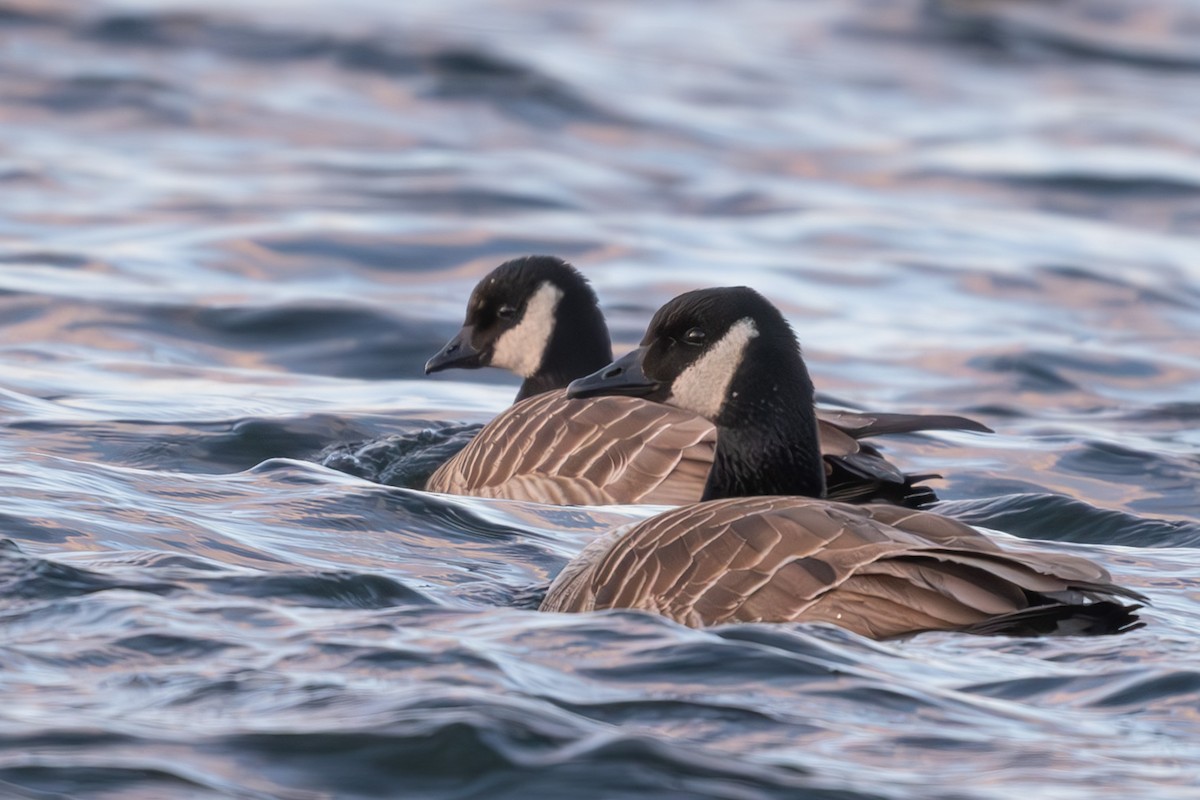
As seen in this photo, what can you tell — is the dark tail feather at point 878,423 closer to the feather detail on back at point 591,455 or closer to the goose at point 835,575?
the feather detail on back at point 591,455

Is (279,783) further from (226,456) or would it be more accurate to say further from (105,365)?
(105,365)

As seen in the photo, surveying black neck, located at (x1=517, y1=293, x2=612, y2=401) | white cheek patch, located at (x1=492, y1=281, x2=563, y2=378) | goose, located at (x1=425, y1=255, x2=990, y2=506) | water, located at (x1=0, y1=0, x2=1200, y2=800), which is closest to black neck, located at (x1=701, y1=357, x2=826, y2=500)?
goose, located at (x1=425, y1=255, x2=990, y2=506)

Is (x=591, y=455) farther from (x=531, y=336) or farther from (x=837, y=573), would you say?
(x=837, y=573)

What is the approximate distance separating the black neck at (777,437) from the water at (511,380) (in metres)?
0.97

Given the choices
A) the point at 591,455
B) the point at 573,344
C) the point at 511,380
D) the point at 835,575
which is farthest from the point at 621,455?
the point at 511,380

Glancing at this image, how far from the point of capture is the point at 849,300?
55.6 ft

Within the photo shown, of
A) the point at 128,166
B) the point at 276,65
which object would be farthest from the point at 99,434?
the point at 276,65

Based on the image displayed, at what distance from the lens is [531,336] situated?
35.4 feet

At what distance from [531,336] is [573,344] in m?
0.27

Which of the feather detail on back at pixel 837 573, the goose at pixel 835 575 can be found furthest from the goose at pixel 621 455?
the feather detail on back at pixel 837 573

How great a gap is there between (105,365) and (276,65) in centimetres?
1402

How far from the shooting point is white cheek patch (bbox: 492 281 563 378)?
1070cm

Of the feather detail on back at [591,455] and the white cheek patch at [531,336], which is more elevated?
the white cheek patch at [531,336]

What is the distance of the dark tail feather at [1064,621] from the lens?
5.95 metres
